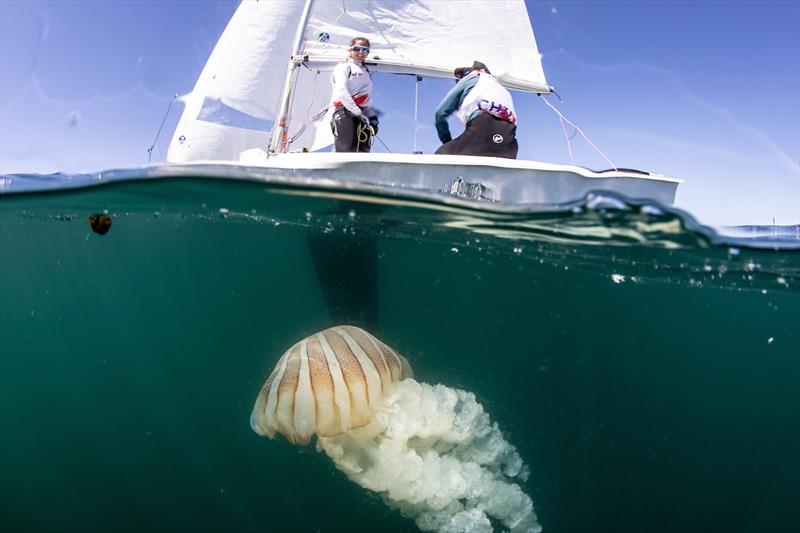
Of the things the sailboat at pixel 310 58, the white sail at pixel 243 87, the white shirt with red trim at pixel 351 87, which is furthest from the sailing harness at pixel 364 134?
the white sail at pixel 243 87

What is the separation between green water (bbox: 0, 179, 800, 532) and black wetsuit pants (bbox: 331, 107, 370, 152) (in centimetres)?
107

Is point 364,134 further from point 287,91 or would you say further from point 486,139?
point 287,91

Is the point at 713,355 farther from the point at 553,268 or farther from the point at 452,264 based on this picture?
the point at 452,264

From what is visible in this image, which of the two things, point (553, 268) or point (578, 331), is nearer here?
point (553, 268)

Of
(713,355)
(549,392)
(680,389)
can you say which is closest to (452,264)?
(549,392)

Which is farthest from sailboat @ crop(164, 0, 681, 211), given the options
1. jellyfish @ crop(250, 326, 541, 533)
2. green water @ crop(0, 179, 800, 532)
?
jellyfish @ crop(250, 326, 541, 533)

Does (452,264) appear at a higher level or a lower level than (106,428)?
higher

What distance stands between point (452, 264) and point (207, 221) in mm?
3499

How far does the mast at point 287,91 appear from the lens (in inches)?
351

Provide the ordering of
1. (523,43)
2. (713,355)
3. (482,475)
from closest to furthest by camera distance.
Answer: (482,475)
(713,355)
(523,43)

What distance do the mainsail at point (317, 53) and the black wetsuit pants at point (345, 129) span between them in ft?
9.94

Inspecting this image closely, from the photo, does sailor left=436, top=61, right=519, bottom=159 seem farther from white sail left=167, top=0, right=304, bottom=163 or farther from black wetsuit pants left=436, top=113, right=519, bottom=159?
white sail left=167, top=0, right=304, bottom=163

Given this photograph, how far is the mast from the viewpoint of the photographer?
8.92 meters

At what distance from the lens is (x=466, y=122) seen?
5.89 meters
